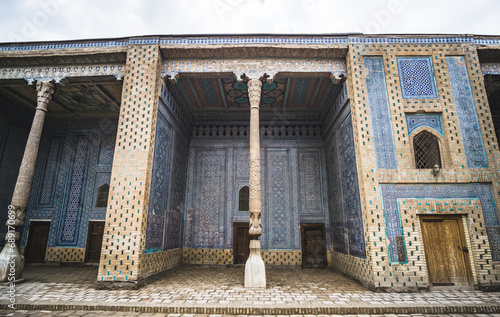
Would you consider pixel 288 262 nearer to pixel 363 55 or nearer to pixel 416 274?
pixel 416 274

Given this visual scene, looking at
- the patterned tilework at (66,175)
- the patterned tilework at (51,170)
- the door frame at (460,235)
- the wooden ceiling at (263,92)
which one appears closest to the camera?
the door frame at (460,235)

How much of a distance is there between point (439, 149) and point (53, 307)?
8.37 meters

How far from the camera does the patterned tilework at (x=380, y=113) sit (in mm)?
6141

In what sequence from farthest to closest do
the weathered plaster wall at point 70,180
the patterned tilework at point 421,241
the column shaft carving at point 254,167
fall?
Answer: the weathered plaster wall at point 70,180 → the column shaft carving at point 254,167 → the patterned tilework at point 421,241

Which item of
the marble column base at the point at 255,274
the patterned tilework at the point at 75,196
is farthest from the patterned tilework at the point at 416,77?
the patterned tilework at the point at 75,196

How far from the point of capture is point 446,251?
5762 millimetres

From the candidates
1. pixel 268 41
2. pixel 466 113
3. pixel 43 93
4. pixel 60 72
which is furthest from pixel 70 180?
pixel 466 113

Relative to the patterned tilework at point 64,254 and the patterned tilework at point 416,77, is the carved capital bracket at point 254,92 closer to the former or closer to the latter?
the patterned tilework at point 416,77

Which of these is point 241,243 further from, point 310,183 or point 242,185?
point 310,183

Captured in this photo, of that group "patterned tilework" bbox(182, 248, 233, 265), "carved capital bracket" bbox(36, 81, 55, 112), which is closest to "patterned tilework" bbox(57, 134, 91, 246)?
"carved capital bracket" bbox(36, 81, 55, 112)

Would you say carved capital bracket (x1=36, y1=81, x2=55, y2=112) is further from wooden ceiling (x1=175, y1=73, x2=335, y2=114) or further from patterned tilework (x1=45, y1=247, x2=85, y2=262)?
patterned tilework (x1=45, y1=247, x2=85, y2=262)

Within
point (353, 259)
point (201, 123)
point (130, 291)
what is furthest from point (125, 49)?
point (353, 259)

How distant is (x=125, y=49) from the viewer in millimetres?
6902

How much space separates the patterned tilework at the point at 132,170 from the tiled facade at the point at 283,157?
29mm
